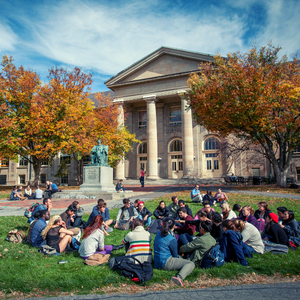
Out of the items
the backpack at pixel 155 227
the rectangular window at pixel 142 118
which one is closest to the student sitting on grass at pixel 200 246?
the backpack at pixel 155 227

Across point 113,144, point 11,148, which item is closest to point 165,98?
point 113,144

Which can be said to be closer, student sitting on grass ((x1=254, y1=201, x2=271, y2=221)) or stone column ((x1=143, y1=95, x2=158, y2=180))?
student sitting on grass ((x1=254, y1=201, x2=271, y2=221))

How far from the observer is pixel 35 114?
917 inches

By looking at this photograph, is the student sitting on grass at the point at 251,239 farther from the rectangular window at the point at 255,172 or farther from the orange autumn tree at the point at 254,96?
the rectangular window at the point at 255,172

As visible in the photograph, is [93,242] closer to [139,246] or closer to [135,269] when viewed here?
[139,246]

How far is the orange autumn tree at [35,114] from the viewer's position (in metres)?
23.3

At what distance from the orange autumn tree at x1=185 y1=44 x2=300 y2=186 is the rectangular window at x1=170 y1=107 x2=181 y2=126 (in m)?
17.4

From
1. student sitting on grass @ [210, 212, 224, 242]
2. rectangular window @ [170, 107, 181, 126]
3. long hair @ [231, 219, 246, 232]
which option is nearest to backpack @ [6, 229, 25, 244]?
student sitting on grass @ [210, 212, 224, 242]

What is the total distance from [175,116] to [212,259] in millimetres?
34648

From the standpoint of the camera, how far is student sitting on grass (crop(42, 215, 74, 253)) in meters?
6.25

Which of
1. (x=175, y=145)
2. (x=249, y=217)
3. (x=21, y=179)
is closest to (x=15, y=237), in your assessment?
(x=249, y=217)

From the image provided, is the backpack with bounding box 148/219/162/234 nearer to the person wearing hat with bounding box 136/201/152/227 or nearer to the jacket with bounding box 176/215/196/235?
the jacket with bounding box 176/215/196/235

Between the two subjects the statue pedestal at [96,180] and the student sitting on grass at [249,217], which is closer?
the student sitting on grass at [249,217]

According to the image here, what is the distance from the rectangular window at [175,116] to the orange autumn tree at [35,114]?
15443 millimetres
